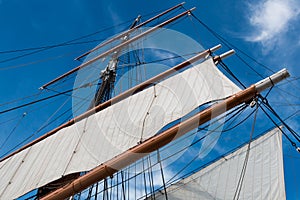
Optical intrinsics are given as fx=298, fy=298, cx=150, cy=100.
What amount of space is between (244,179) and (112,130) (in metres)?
5.23

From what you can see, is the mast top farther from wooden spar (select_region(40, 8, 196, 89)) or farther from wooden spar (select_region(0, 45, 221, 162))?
wooden spar (select_region(40, 8, 196, 89))

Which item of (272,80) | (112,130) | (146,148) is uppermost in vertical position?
(112,130)

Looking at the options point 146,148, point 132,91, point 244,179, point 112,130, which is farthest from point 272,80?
point 244,179

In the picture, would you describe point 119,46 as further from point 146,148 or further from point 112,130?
point 146,148

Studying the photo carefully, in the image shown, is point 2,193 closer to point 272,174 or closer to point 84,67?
point 84,67

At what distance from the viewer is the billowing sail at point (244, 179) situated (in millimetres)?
9883

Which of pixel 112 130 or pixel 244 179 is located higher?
pixel 244 179

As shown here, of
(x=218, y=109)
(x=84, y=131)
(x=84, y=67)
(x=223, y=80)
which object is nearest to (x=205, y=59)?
(x=223, y=80)

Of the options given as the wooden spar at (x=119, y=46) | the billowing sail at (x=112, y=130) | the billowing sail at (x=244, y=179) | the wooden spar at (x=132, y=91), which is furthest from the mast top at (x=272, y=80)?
the wooden spar at (x=119, y=46)

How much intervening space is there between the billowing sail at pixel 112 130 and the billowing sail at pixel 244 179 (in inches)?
125

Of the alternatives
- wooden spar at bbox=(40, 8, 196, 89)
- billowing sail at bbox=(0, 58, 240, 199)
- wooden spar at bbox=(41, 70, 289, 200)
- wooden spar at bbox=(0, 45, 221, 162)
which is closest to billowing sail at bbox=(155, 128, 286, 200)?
billowing sail at bbox=(0, 58, 240, 199)

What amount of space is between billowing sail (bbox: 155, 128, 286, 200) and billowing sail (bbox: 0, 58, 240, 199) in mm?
3171

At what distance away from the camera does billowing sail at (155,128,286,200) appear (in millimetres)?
9883

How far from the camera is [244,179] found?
10.5 metres
